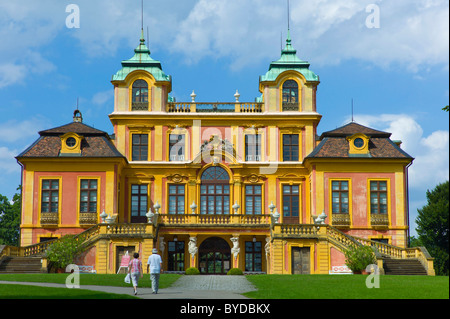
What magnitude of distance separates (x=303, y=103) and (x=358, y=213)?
8.68 meters

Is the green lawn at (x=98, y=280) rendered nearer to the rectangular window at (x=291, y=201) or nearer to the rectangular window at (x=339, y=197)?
the rectangular window at (x=339, y=197)

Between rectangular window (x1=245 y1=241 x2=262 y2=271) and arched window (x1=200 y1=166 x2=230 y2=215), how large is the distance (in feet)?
9.34

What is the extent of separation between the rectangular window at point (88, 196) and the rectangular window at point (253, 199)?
33.3 feet

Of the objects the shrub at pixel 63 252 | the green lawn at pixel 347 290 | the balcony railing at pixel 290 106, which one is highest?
the balcony railing at pixel 290 106

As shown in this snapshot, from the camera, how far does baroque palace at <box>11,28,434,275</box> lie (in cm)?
4866

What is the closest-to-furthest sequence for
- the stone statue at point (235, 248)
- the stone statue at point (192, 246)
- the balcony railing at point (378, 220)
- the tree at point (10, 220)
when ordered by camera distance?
1. the stone statue at point (192, 246)
2. the stone statue at point (235, 248)
3. the balcony railing at point (378, 220)
4. the tree at point (10, 220)

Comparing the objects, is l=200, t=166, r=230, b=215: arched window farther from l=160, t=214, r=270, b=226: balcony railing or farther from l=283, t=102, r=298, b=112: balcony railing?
l=283, t=102, r=298, b=112: balcony railing

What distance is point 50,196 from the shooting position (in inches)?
1962

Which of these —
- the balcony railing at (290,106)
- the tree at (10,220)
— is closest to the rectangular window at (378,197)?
the balcony railing at (290,106)

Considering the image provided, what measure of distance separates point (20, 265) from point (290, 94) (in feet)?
72.1

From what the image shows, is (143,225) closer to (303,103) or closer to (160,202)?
(160,202)

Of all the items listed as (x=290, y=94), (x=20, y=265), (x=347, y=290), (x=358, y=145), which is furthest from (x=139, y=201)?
(x=347, y=290)

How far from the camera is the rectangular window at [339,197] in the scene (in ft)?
163

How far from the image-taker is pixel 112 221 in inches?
1826
